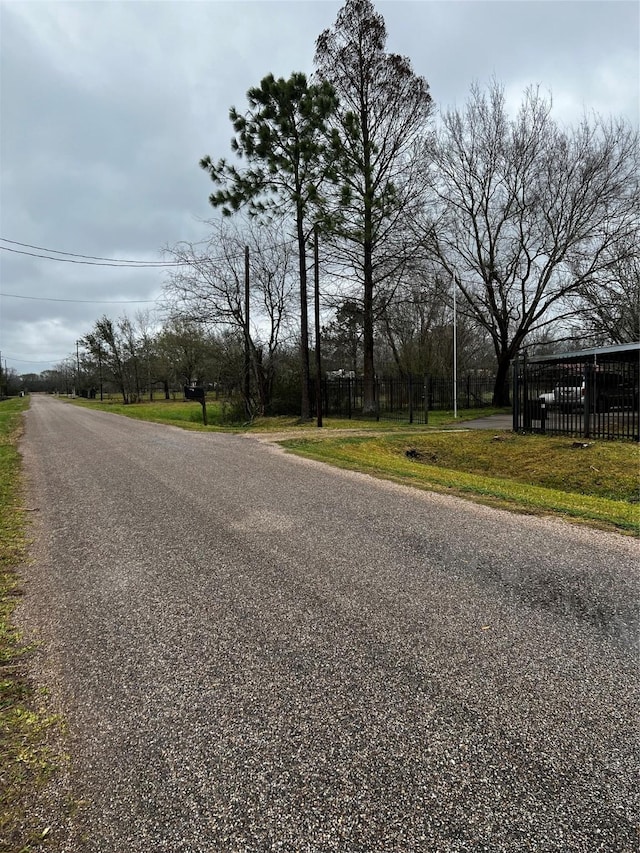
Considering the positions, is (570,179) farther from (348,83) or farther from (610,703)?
(610,703)

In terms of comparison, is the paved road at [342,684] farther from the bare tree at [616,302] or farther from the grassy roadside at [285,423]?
the bare tree at [616,302]

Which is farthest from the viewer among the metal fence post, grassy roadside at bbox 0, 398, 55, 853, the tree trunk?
the tree trunk

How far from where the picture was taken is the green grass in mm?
5863

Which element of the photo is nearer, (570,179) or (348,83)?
(348,83)

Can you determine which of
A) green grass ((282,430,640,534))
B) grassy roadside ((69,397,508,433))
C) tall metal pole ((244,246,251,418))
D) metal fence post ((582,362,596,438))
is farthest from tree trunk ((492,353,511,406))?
metal fence post ((582,362,596,438))

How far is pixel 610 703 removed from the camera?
2.09 metres

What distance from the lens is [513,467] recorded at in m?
10.1

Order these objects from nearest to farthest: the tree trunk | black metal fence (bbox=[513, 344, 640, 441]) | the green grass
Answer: the green grass
black metal fence (bbox=[513, 344, 640, 441])
the tree trunk

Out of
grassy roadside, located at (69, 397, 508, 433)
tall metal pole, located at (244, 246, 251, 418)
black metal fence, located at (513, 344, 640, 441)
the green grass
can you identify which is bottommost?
the green grass

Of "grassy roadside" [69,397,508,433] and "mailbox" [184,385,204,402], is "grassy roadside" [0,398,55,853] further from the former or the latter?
"mailbox" [184,385,204,402]

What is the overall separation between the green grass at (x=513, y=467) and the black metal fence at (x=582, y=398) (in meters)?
0.80

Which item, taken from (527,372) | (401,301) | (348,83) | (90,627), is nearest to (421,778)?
(90,627)

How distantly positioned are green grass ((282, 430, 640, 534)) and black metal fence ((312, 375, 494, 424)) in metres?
5.70

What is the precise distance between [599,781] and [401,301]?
20766 millimetres
